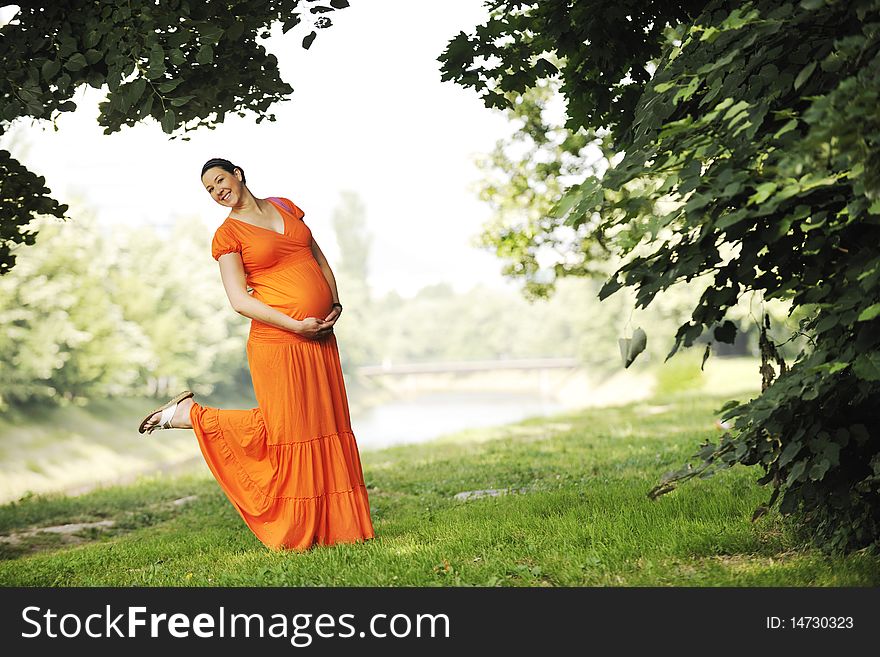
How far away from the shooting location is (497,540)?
4.64m

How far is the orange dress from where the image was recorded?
15.9 feet

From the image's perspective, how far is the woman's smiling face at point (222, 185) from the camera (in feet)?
15.7

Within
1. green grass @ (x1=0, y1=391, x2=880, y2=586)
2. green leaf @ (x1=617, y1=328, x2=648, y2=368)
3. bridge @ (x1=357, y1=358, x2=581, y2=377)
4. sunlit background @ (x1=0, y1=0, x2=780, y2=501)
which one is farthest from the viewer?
bridge @ (x1=357, y1=358, x2=581, y2=377)

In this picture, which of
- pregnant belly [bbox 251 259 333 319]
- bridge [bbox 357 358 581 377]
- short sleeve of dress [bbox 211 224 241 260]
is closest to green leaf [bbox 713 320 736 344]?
pregnant belly [bbox 251 259 333 319]

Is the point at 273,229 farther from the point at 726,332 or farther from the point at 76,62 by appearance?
the point at 726,332

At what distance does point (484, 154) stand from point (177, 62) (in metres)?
7.73

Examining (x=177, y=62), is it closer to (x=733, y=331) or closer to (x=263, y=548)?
(x=263, y=548)

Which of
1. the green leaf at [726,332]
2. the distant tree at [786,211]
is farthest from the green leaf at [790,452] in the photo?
the green leaf at [726,332]

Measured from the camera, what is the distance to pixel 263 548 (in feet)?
16.8

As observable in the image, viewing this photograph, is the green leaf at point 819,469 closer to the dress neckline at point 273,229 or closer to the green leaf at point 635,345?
the green leaf at point 635,345

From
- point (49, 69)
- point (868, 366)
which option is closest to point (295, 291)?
point (49, 69)

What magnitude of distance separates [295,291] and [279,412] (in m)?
0.68

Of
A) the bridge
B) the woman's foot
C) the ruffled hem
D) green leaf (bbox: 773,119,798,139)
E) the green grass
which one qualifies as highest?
the bridge

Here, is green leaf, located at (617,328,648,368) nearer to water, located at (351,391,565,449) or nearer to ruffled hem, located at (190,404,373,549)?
ruffled hem, located at (190,404,373,549)
